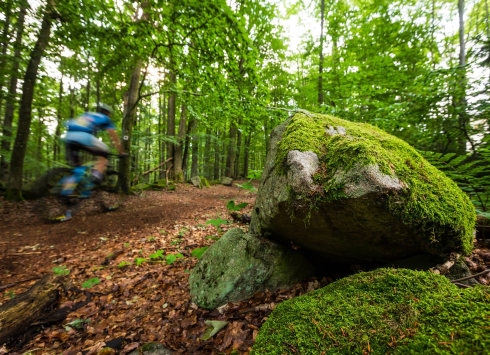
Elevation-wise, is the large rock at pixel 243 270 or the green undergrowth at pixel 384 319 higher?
the green undergrowth at pixel 384 319

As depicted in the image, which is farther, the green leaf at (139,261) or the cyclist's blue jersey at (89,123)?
the cyclist's blue jersey at (89,123)

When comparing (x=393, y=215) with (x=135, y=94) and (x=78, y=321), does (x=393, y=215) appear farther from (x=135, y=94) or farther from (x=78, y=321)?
(x=135, y=94)

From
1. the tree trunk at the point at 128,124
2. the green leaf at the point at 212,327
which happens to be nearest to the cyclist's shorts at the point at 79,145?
the tree trunk at the point at 128,124

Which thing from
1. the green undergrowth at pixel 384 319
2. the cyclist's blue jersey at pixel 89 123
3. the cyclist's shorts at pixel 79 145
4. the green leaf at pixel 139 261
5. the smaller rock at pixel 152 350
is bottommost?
the smaller rock at pixel 152 350

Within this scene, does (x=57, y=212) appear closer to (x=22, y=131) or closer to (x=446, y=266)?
(x=22, y=131)

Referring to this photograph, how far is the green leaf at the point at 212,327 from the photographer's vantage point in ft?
6.81

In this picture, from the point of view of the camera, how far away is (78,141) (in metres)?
4.77

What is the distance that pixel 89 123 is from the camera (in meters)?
4.94

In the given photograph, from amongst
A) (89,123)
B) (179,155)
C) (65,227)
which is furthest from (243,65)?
(179,155)

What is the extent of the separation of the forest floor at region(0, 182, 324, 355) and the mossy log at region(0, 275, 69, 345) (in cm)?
20

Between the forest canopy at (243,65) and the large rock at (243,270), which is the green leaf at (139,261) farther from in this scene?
the forest canopy at (243,65)

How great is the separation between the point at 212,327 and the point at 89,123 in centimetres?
551

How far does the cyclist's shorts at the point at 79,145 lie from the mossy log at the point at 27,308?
3015 millimetres

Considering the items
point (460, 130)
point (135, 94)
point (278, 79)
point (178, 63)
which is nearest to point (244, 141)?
point (278, 79)
